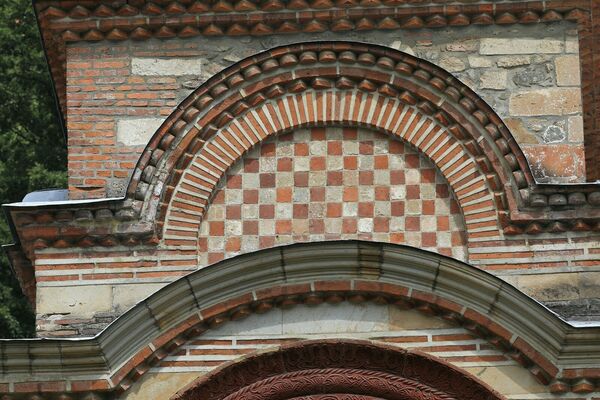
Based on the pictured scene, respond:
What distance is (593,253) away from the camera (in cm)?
1510

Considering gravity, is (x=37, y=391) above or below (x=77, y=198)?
below

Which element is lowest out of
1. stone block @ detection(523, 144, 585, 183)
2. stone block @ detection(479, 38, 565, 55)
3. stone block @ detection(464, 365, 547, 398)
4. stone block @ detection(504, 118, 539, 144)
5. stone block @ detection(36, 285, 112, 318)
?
stone block @ detection(464, 365, 547, 398)

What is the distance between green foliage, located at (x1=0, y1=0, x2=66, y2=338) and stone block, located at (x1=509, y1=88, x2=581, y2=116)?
8297 mm

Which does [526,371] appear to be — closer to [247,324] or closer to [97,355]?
[247,324]

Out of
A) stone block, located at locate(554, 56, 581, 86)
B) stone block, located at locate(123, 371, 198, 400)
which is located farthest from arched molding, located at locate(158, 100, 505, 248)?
stone block, located at locate(123, 371, 198, 400)

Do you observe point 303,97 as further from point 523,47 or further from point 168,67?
point 523,47

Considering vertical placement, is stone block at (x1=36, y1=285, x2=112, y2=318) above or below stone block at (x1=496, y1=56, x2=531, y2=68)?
below

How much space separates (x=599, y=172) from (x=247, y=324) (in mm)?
4073

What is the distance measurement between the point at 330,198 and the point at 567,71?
1.96 metres

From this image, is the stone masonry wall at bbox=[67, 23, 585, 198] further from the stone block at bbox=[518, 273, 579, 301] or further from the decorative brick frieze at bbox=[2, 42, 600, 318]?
the stone block at bbox=[518, 273, 579, 301]

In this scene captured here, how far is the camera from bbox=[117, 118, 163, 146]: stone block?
15664 mm

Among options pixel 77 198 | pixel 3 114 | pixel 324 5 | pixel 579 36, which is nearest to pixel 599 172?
pixel 579 36

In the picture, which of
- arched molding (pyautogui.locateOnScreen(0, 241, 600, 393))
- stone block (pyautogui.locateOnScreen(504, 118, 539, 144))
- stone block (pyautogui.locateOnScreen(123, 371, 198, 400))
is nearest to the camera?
arched molding (pyautogui.locateOnScreen(0, 241, 600, 393))

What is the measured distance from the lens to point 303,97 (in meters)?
15.7
